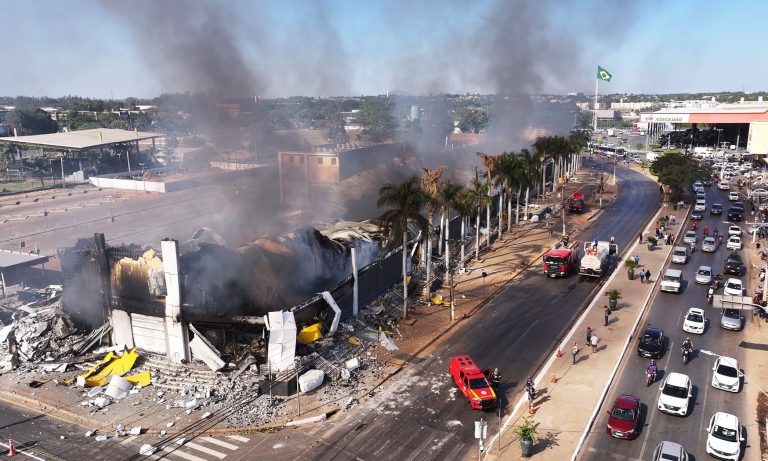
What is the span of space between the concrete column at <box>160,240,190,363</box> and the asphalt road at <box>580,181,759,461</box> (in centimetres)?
1699

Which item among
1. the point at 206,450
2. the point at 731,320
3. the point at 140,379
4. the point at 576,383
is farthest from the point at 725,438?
the point at 140,379

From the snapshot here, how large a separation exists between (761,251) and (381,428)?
36.0m

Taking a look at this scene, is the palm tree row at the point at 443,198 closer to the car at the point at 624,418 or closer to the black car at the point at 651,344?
the black car at the point at 651,344

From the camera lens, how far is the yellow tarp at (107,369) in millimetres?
24812

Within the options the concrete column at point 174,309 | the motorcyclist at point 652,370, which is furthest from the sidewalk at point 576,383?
the concrete column at point 174,309

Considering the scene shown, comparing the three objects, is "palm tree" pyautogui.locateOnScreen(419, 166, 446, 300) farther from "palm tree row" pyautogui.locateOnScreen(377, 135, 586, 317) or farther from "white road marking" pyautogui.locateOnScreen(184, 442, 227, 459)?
"white road marking" pyautogui.locateOnScreen(184, 442, 227, 459)

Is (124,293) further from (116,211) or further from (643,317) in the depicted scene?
(116,211)

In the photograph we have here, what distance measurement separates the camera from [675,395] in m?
21.2

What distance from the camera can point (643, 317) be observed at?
3094 centimetres

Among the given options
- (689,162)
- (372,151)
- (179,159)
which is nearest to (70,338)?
(372,151)

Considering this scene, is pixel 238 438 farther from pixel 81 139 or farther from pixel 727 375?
pixel 81 139

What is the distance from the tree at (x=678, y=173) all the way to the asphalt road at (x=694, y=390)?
27.6m

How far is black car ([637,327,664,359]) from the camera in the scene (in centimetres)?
2555

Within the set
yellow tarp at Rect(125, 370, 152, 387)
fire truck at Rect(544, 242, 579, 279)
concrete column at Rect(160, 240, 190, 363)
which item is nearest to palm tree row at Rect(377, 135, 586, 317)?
fire truck at Rect(544, 242, 579, 279)
